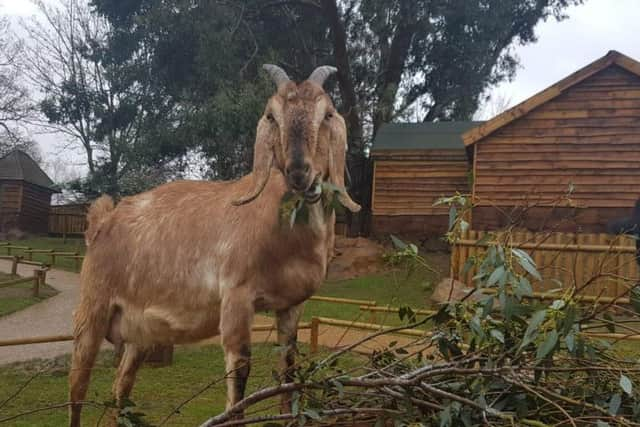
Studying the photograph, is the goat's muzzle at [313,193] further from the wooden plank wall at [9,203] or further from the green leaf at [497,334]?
the wooden plank wall at [9,203]

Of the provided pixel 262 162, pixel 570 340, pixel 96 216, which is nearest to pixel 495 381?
pixel 570 340

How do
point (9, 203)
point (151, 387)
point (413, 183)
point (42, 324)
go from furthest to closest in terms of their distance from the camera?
point (9, 203) → point (413, 183) → point (42, 324) → point (151, 387)

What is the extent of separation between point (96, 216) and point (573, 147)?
13.3m

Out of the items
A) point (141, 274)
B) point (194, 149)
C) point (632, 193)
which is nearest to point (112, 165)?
point (194, 149)

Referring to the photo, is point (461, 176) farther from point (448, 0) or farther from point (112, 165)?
point (112, 165)

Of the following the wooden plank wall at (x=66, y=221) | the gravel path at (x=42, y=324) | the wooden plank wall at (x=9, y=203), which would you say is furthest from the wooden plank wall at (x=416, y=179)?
the wooden plank wall at (x=9, y=203)

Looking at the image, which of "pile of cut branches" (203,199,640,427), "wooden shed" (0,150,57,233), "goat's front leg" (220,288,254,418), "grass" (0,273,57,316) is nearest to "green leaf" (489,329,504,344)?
"pile of cut branches" (203,199,640,427)

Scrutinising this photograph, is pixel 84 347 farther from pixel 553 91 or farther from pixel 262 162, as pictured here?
pixel 553 91

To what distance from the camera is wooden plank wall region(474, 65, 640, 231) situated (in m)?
13.7

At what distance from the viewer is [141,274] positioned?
10.6ft

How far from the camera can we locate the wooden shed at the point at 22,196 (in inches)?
1107

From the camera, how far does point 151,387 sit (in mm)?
5934

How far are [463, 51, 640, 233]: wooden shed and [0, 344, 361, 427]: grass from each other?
351 inches

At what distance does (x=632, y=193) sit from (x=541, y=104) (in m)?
3.13
